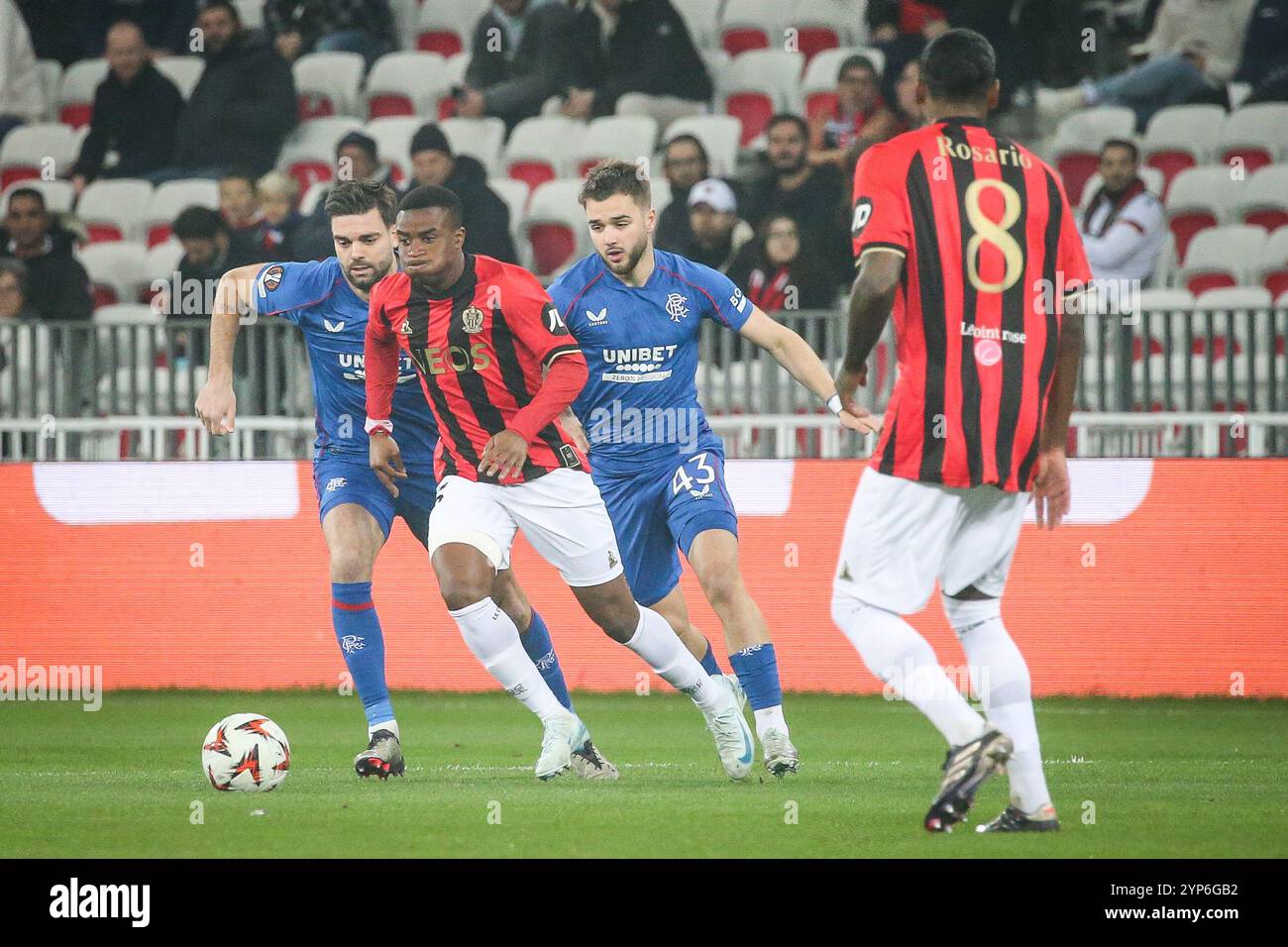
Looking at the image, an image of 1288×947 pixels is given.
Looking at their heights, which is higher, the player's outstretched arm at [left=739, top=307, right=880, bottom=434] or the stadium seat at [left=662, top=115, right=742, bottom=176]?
the stadium seat at [left=662, top=115, right=742, bottom=176]

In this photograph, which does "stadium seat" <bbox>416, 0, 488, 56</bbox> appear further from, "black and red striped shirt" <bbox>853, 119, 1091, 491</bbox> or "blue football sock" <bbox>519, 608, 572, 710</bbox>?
"black and red striped shirt" <bbox>853, 119, 1091, 491</bbox>

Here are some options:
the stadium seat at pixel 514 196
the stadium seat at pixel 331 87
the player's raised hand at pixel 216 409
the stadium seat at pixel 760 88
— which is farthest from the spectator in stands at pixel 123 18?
the player's raised hand at pixel 216 409

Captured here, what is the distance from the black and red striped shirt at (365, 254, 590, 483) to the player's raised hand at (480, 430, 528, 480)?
160 mm

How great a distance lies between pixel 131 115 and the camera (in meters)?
15.1

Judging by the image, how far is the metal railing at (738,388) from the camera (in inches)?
398

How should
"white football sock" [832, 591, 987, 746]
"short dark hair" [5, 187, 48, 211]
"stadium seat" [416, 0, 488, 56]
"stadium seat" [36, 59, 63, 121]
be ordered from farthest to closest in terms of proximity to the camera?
"stadium seat" [36, 59, 63, 121] < "stadium seat" [416, 0, 488, 56] < "short dark hair" [5, 187, 48, 211] < "white football sock" [832, 591, 987, 746]

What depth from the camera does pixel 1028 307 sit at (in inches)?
210

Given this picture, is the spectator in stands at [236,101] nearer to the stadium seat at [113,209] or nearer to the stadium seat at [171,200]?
the stadium seat at [171,200]

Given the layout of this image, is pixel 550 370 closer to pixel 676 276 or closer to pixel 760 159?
pixel 676 276

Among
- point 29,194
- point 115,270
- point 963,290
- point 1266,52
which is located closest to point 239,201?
point 29,194

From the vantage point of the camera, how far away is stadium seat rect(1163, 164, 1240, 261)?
13422 millimetres

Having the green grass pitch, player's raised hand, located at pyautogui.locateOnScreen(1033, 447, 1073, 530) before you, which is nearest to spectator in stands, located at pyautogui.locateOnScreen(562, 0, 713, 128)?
the green grass pitch

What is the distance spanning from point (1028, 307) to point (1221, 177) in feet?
29.0

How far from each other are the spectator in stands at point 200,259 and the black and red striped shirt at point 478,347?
5052 mm
